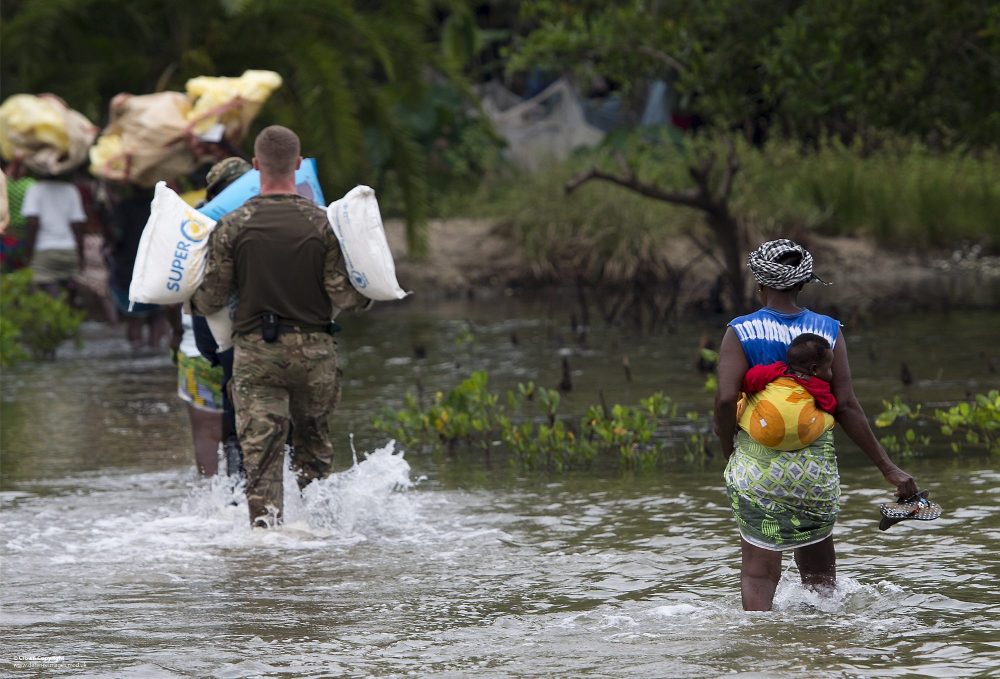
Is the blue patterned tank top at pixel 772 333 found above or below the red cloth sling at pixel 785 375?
above

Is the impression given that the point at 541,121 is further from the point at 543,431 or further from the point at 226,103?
the point at 543,431

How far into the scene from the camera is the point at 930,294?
2059 centimetres

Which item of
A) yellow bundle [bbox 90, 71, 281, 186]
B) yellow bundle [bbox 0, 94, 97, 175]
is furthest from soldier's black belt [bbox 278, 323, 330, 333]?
yellow bundle [bbox 0, 94, 97, 175]

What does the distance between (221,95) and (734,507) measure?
19.6ft

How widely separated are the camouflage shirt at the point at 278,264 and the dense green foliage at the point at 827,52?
7.60m

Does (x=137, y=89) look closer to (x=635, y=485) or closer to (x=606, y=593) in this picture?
(x=635, y=485)

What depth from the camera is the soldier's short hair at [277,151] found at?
8.02 meters

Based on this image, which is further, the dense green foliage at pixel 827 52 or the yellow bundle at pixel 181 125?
the dense green foliage at pixel 827 52

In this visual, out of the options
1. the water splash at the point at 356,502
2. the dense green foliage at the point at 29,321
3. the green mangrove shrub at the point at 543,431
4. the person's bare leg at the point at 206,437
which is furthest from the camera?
the dense green foliage at the point at 29,321

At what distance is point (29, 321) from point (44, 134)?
164cm

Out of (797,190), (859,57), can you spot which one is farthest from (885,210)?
(859,57)

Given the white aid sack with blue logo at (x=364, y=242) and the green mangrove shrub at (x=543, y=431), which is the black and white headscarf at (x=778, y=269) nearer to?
the white aid sack with blue logo at (x=364, y=242)

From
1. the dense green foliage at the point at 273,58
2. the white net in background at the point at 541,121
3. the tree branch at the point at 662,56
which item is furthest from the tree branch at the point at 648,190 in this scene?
the white net in background at the point at 541,121

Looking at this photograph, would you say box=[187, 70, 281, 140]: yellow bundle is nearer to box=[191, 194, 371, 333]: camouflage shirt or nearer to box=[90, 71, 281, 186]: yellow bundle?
box=[90, 71, 281, 186]: yellow bundle
